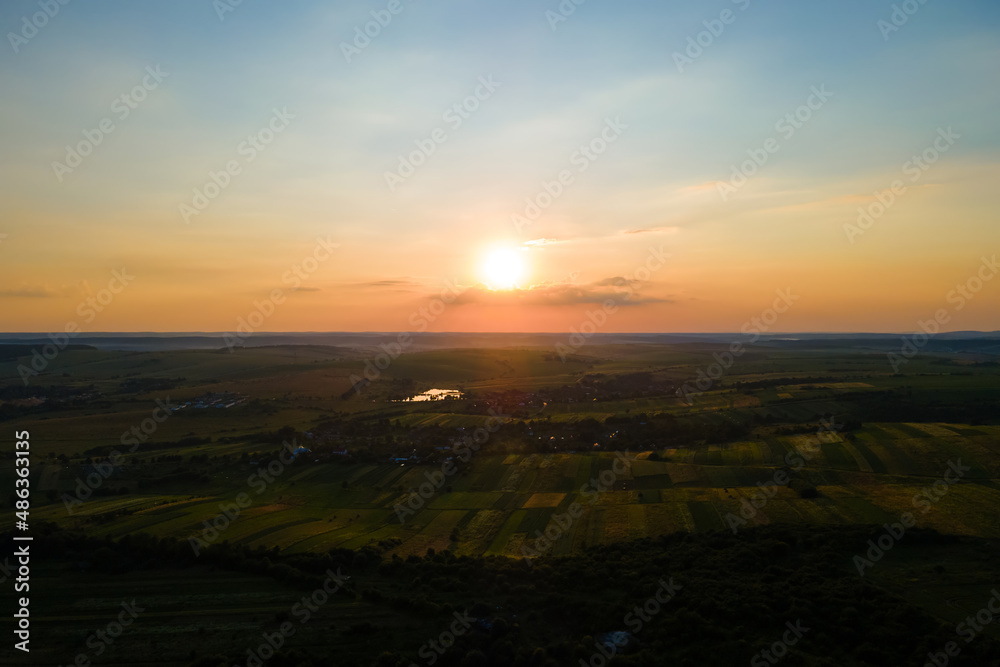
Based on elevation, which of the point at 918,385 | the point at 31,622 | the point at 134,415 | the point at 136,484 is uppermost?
the point at 134,415

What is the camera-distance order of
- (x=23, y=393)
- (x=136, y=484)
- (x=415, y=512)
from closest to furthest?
(x=415, y=512), (x=136, y=484), (x=23, y=393)

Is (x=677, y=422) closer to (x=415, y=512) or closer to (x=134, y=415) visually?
(x=415, y=512)

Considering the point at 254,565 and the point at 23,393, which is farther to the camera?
the point at 23,393

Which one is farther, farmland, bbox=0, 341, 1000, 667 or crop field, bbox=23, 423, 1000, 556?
crop field, bbox=23, 423, 1000, 556

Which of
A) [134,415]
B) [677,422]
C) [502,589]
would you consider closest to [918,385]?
[677,422]

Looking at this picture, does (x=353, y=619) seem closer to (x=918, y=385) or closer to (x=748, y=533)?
(x=748, y=533)

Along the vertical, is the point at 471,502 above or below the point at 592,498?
above

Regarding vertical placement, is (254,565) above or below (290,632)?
above

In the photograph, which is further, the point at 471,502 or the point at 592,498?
the point at 471,502

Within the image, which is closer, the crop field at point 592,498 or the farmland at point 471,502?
the farmland at point 471,502

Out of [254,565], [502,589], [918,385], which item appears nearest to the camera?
[502,589]

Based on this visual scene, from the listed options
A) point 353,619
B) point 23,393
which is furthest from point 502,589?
point 23,393
